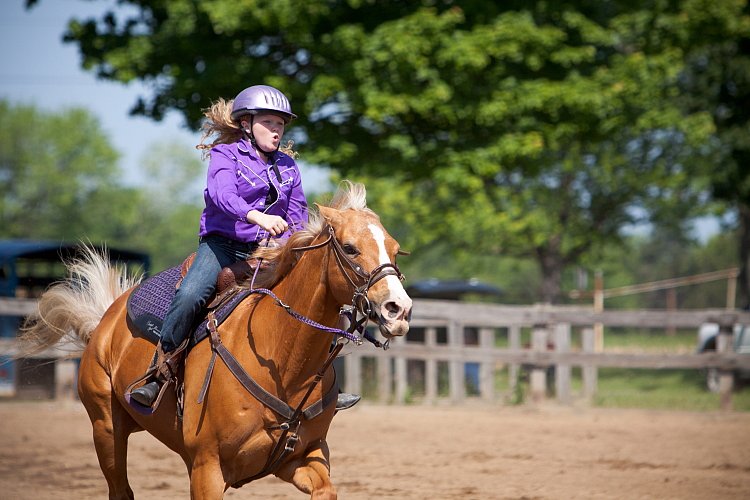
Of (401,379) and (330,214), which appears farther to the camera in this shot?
(401,379)

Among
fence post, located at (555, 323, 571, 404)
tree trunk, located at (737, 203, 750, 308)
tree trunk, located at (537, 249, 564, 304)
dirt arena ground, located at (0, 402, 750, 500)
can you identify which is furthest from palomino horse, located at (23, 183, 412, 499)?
tree trunk, located at (537, 249, 564, 304)

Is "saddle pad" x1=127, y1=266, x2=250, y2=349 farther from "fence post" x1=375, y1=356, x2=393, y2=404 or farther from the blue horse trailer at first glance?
"fence post" x1=375, y1=356, x2=393, y2=404

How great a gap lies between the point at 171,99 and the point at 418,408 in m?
7.69

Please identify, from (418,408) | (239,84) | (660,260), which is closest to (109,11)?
(239,84)

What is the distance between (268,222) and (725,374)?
11.1 metres

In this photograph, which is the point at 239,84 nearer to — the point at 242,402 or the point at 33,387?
the point at 33,387

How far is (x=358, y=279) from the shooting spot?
4320 millimetres

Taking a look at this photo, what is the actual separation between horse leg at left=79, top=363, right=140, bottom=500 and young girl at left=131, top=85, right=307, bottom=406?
917mm

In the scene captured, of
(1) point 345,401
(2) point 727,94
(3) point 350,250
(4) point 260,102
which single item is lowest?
(1) point 345,401

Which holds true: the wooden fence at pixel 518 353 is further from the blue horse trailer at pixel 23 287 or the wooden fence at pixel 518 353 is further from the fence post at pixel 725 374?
the blue horse trailer at pixel 23 287

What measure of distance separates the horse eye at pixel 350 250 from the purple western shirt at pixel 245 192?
0.51 m

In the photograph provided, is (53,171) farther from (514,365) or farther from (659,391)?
(514,365)

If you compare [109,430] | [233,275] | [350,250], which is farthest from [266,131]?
[109,430]

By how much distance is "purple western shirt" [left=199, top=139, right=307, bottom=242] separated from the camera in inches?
191
